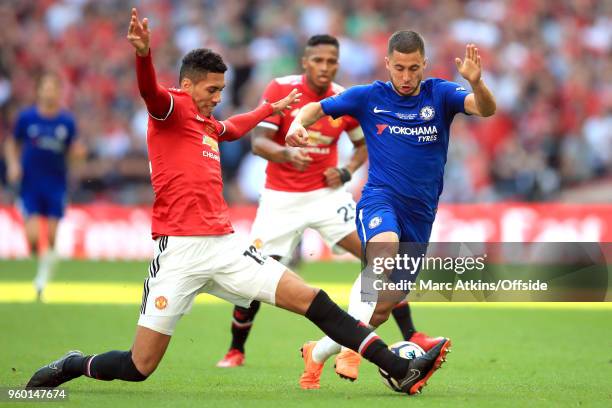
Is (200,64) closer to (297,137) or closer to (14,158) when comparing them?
(297,137)

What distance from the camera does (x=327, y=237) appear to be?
426 inches

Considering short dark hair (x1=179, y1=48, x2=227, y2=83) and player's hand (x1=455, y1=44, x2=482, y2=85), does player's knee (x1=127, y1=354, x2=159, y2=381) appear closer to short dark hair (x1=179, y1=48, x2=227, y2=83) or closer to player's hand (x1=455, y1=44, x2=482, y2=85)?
short dark hair (x1=179, y1=48, x2=227, y2=83)

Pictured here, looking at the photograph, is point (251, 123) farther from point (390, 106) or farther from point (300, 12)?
point (300, 12)

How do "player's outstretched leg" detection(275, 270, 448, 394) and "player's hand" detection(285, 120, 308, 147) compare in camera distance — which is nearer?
"player's outstretched leg" detection(275, 270, 448, 394)

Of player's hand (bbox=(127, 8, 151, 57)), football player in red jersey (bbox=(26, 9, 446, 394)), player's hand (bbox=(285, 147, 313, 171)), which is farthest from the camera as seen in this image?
player's hand (bbox=(285, 147, 313, 171))

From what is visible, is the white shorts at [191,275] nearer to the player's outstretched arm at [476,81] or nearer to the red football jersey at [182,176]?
the red football jersey at [182,176]

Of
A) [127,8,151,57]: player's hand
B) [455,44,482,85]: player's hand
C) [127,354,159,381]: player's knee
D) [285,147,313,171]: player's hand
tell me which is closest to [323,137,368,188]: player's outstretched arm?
[285,147,313,171]: player's hand

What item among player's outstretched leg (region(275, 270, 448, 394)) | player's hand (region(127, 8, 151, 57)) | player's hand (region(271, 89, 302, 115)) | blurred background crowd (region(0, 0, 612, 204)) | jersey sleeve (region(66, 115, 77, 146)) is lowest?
player's outstretched leg (region(275, 270, 448, 394))

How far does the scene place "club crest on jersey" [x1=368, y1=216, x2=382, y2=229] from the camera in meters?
8.39

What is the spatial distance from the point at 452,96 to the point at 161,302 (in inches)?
106

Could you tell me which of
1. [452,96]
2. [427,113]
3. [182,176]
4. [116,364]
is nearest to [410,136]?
[427,113]

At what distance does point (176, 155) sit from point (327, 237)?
3194 millimetres

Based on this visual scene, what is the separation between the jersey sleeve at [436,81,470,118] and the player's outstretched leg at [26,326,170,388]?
2.76 m

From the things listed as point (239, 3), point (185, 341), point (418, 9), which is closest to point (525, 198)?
point (418, 9)
